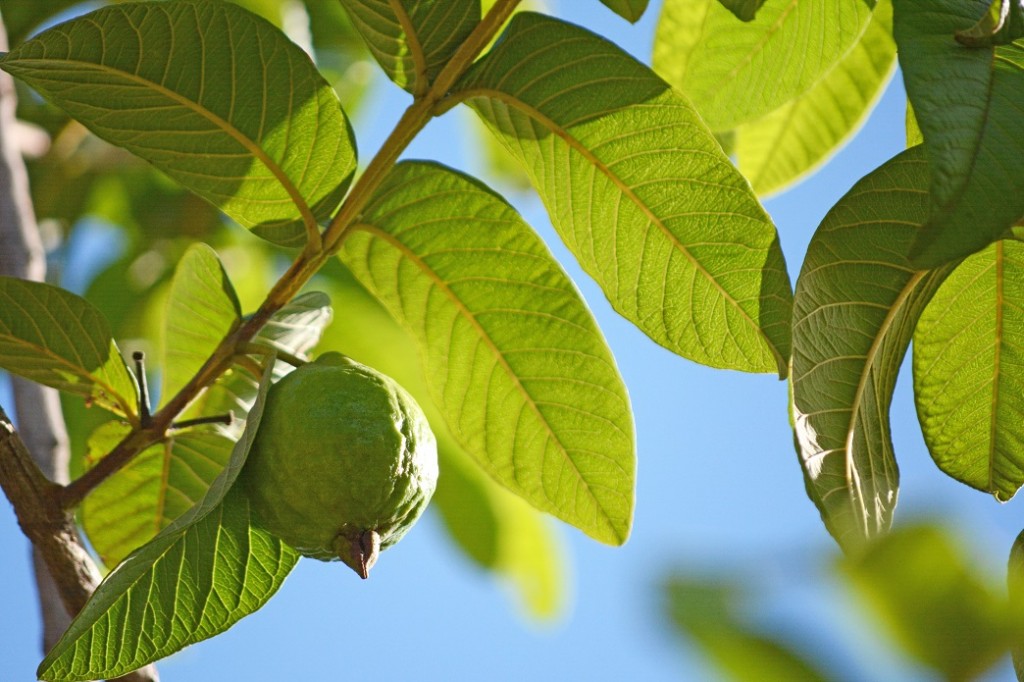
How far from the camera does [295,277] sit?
3.90 ft

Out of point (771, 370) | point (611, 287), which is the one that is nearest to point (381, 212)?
point (611, 287)

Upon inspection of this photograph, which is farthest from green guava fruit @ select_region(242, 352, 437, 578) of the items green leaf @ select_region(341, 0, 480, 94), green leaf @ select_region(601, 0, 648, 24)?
green leaf @ select_region(601, 0, 648, 24)

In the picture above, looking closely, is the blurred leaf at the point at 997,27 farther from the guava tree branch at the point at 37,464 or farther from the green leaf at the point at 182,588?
the guava tree branch at the point at 37,464

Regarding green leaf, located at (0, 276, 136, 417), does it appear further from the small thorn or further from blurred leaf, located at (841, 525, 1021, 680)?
blurred leaf, located at (841, 525, 1021, 680)

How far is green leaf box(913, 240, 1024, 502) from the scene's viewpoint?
3.65 ft

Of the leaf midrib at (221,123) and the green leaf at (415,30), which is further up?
the green leaf at (415,30)

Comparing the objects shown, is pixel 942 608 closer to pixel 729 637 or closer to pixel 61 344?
pixel 729 637

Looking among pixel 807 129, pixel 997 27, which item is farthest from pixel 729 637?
pixel 807 129

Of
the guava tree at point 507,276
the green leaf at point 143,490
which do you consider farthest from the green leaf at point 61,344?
the green leaf at point 143,490

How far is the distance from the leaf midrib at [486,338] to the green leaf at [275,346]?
0.51ft

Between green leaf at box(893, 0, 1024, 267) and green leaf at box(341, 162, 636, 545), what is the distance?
494 millimetres

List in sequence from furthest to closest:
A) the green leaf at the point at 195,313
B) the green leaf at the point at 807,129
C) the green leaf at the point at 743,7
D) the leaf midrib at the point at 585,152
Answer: the green leaf at the point at 807,129 < the green leaf at the point at 195,313 < the leaf midrib at the point at 585,152 < the green leaf at the point at 743,7

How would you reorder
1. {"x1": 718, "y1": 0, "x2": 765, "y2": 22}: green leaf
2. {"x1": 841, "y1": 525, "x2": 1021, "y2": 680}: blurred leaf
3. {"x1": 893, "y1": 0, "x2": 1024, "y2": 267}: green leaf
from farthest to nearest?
1. {"x1": 718, "y1": 0, "x2": 765, "y2": 22}: green leaf
2. {"x1": 893, "y1": 0, "x2": 1024, "y2": 267}: green leaf
3. {"x1": 841, "y1": 525, "x2": 1021, "y2": 680}: blurred leaf

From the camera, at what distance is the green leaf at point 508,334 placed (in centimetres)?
124
